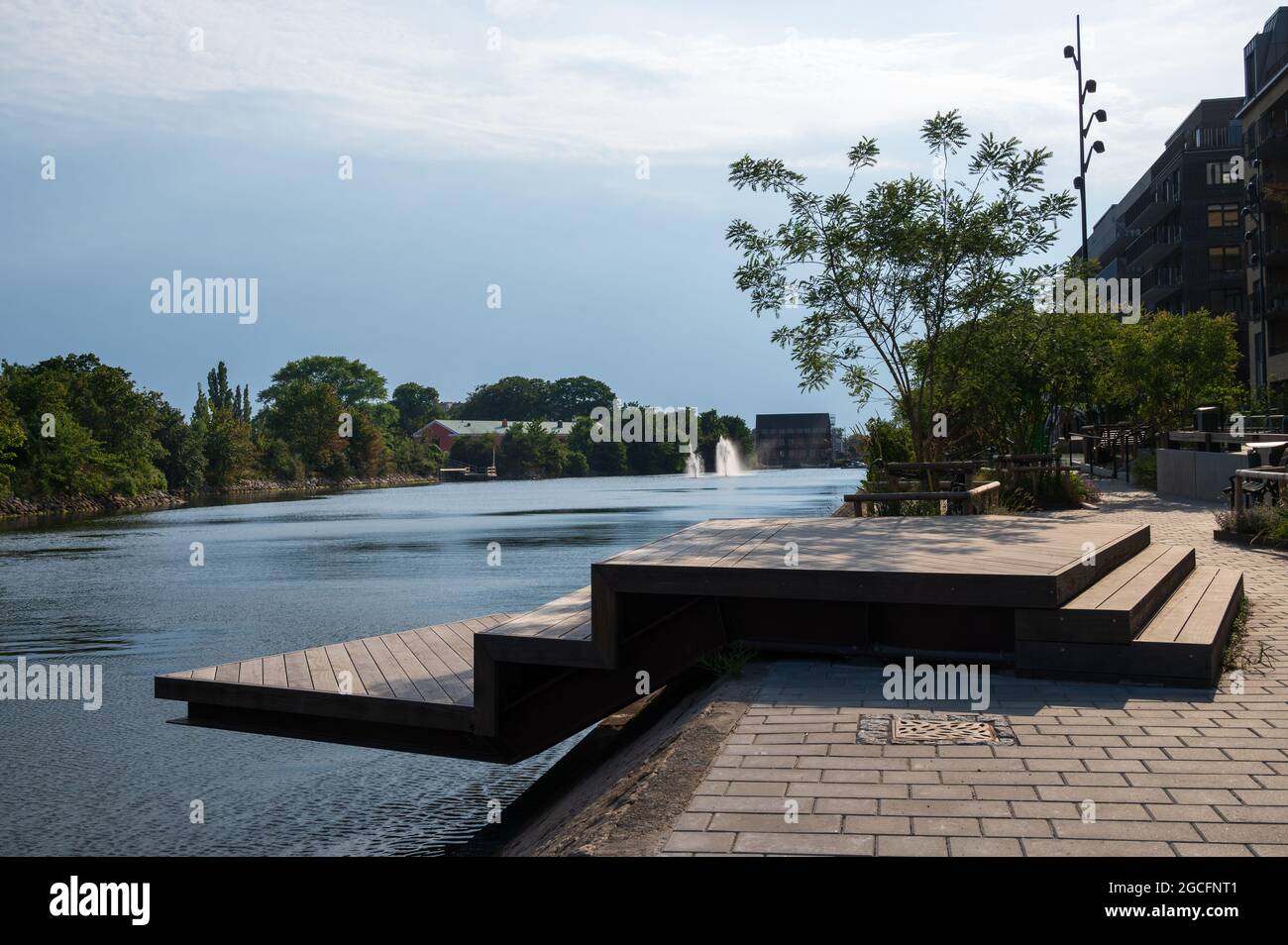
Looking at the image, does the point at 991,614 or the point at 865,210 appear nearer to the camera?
the point at 991,614

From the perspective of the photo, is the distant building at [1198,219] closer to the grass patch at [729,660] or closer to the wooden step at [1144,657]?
the wooden step at [1144,657]

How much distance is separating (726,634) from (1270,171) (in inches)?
2038

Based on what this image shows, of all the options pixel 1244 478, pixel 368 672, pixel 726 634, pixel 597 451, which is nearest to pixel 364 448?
pixel 597 451

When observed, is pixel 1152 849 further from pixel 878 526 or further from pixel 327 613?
pixel 327 613

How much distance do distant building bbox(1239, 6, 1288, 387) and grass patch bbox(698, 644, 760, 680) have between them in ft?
158

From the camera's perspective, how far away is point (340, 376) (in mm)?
136000

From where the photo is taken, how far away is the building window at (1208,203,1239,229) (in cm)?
6581

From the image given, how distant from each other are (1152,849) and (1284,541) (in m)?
11.2

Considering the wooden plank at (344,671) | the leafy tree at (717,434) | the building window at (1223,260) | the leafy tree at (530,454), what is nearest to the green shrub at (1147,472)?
the wooden plank at (344,671)

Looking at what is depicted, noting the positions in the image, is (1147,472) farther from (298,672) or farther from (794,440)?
(794,440)

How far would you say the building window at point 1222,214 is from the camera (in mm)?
65812

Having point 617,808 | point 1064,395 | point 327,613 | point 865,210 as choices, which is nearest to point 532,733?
point 617,808

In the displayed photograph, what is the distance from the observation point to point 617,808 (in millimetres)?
4520
